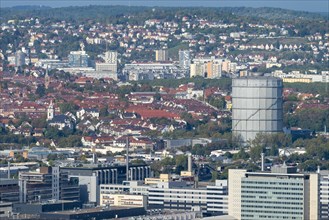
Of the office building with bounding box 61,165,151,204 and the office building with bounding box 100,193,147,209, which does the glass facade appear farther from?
the office building with bounding box 61,165,151,204

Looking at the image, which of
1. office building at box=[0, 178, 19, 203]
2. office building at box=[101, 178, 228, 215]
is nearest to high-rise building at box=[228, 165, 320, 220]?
office building at box=[101, 178, 228, 215]

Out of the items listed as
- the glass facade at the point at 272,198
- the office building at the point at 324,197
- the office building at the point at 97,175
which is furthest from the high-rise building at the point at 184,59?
the glass facade at the point at 272,198

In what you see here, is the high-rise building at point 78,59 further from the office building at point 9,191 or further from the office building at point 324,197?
the office building at point 9,191

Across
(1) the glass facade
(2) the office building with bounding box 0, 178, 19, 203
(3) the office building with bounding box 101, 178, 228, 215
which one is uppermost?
(1) the glass facade

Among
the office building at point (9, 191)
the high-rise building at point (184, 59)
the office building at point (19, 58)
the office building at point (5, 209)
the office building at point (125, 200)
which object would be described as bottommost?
the high-rise building at point (184, 59)

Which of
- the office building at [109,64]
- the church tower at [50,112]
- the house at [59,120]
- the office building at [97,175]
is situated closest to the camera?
the office building at [97,175]
